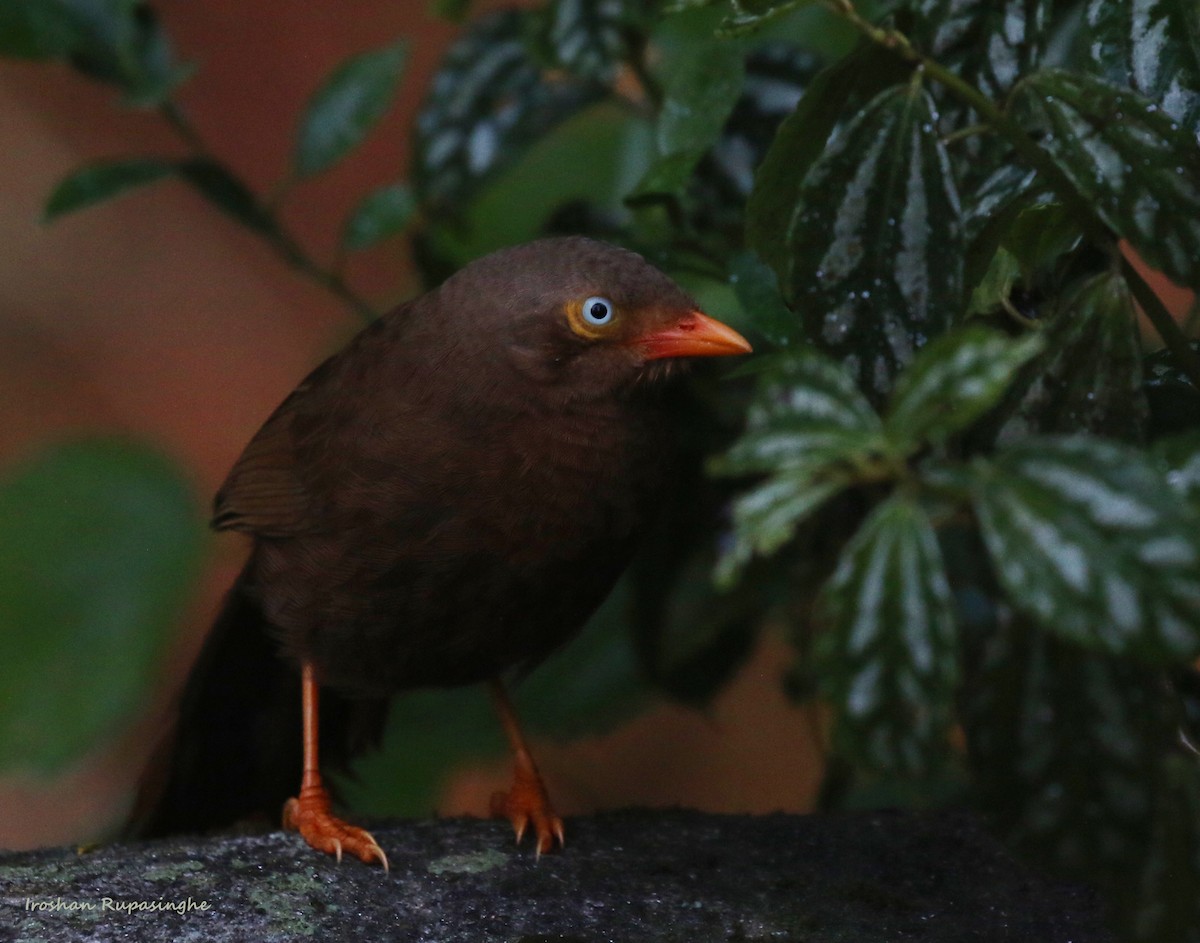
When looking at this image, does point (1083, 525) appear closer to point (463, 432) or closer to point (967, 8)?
point (967, 8)

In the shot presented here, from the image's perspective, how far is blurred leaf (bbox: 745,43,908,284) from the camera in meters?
1.79

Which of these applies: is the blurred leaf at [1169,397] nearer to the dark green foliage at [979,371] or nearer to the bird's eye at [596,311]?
the dark green foliage at [979,371]

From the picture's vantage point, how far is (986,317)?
200 cm

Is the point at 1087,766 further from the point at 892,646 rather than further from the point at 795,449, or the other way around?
the point at 795,449

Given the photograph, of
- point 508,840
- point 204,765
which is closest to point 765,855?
point 508,840

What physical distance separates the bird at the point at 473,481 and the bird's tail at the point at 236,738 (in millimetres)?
351

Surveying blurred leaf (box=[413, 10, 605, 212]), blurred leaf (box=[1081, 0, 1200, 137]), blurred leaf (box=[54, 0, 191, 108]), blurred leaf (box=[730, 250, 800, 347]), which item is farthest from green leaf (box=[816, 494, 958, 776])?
blurred leaf (box=[54, 0, 191, 108])

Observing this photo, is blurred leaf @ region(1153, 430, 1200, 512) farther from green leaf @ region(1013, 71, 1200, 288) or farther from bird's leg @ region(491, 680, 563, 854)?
bird's leg @ region(491, 680, 563, 854)

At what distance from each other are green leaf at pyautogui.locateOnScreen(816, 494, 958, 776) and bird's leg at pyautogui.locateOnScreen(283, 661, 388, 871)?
133 cm

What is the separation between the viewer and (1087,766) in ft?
4.56

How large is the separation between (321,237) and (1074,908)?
5.25 metres

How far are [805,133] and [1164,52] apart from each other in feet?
1.43

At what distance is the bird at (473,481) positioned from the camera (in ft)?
7.89

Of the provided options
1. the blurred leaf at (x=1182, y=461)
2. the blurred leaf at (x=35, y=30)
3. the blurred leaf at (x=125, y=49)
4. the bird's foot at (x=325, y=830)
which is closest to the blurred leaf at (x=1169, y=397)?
the blurred leaf at (x=1182, y=461)
